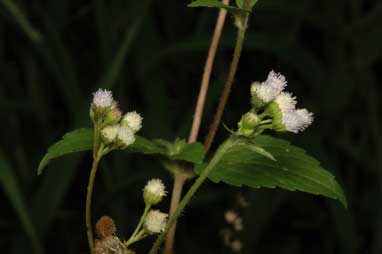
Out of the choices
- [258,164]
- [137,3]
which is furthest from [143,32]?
[258,164]

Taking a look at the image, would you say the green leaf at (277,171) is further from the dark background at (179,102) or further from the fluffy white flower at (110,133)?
the dark background at (179,102)

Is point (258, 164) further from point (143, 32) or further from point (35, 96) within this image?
point (35, 96)

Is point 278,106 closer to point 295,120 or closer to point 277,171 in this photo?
point 295,120

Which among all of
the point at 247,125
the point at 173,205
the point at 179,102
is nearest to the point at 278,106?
the point at 247,125

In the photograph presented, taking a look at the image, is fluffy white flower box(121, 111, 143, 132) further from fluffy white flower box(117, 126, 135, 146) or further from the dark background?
the dark background

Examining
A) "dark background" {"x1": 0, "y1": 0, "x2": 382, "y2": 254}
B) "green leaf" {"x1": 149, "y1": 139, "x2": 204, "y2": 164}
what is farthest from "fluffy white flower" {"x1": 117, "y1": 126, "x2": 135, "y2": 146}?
"dark background" {"x1": 0, "y1": 0, "x2": 382, "y2": 254}

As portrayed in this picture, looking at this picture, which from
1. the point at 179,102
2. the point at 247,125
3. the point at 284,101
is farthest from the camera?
the point at 179,102
